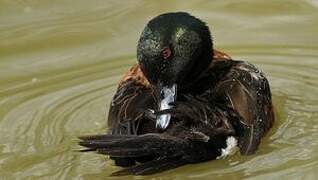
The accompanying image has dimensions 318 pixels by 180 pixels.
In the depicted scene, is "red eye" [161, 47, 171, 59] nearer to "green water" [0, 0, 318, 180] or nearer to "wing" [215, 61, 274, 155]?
"wing" [215, 61, 274, 155]

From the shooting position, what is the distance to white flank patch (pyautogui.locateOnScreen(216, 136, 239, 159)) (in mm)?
6367

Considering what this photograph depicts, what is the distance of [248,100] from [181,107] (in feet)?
1.55

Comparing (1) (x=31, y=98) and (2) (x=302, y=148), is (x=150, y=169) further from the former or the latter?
(1) (x=31, y=98)

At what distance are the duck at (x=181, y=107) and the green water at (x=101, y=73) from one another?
16cm

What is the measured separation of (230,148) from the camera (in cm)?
639

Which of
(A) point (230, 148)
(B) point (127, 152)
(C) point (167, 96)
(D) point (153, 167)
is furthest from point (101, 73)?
(B) point (127, 152)

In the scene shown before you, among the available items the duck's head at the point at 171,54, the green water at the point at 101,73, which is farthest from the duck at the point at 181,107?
the green water at the point at 101,73

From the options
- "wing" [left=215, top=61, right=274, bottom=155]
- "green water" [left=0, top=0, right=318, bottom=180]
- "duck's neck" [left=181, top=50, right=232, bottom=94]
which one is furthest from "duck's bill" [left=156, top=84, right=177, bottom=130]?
"green water" [left=0, top=0, right=318, bottom=180]

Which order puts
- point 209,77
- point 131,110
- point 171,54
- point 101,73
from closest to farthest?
point 131,110 → point 171,54 → point 209,77 → point 101,73

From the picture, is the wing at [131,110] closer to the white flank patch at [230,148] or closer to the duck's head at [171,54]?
the duck's head at [171,54]

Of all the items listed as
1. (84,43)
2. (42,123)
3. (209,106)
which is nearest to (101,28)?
(84,43)

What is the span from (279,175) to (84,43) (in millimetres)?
3529

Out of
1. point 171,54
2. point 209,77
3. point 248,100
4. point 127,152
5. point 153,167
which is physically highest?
point 171,54

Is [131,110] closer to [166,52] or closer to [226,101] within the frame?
[166,52]
